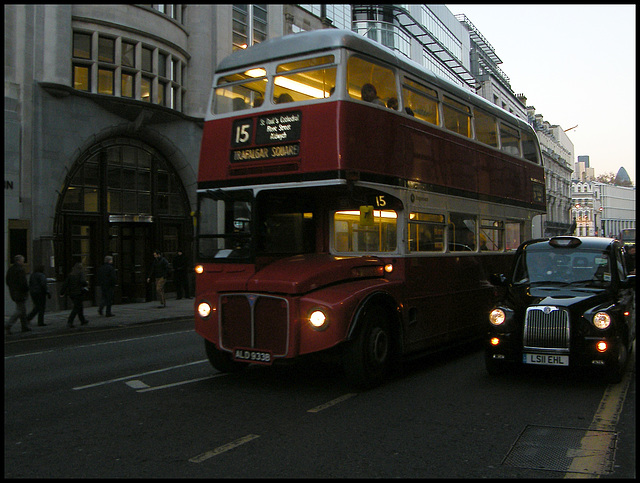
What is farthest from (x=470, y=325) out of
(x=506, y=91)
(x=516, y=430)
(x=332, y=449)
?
(x=506, y=91)

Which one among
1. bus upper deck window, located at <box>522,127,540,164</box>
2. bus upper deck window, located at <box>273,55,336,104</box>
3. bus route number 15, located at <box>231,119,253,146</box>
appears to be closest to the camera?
bus upper deck window, located at <box>273,55,336,104</box>

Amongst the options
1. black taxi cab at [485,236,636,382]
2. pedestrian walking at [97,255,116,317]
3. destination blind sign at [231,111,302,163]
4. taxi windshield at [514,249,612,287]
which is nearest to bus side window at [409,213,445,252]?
black taxi cab at [485,236,636,382]

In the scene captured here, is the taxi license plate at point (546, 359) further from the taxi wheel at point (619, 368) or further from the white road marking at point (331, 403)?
the white road marking at point (331, 403)

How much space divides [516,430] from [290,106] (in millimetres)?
4509

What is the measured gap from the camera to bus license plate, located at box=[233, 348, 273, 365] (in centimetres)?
702

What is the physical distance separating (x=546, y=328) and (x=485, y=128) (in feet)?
15.4

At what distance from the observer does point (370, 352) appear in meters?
7.36

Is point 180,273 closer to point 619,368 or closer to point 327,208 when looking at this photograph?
point 327,208

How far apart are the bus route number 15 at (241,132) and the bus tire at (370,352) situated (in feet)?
8.91

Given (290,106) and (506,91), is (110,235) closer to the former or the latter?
(290,106)

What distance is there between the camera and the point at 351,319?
22.7ft

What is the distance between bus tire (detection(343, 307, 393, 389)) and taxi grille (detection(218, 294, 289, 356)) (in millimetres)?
808

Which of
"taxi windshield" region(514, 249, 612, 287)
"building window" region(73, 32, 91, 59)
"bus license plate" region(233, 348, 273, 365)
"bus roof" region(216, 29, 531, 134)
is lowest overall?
"bus license plate" region(233, 348, 273, 365)

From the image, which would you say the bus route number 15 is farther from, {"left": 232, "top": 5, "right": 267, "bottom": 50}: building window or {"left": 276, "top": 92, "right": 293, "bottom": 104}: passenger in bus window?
{"left": 232, "top": 5, "right": 267, "bottom": 50}: building window
